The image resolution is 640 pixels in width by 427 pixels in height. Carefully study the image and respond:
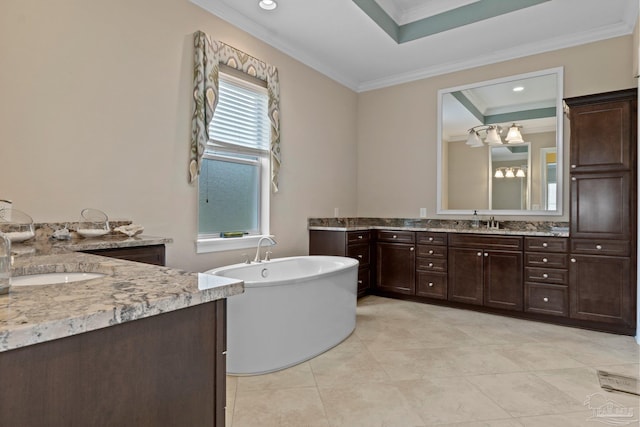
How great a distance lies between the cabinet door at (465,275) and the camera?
3.84 meters

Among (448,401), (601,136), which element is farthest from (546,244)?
(448,401)

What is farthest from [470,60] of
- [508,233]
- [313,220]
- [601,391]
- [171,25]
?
[601,391]

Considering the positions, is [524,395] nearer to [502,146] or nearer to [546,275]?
[546,275]

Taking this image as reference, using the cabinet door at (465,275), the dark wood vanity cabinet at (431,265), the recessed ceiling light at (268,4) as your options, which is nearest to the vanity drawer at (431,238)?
the dark wood vanity cabinet at (431,265)

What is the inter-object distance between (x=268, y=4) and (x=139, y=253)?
8.06ft

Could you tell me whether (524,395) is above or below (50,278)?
below

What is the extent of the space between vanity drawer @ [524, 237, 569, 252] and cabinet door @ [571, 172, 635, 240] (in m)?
0.12

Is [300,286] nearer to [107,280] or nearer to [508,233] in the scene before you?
[107,280]

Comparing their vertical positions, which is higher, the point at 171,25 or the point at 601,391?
the point at 171,25

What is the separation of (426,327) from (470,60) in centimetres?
320

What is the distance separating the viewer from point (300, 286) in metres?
2.59

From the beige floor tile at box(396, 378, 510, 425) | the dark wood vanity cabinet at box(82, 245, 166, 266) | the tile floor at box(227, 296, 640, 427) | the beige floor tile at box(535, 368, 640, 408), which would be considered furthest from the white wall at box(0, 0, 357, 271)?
the beige floor tile at box(535, 368, 640, 408)

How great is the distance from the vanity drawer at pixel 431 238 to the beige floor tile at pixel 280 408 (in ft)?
8.01

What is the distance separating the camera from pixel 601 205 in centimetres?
325
